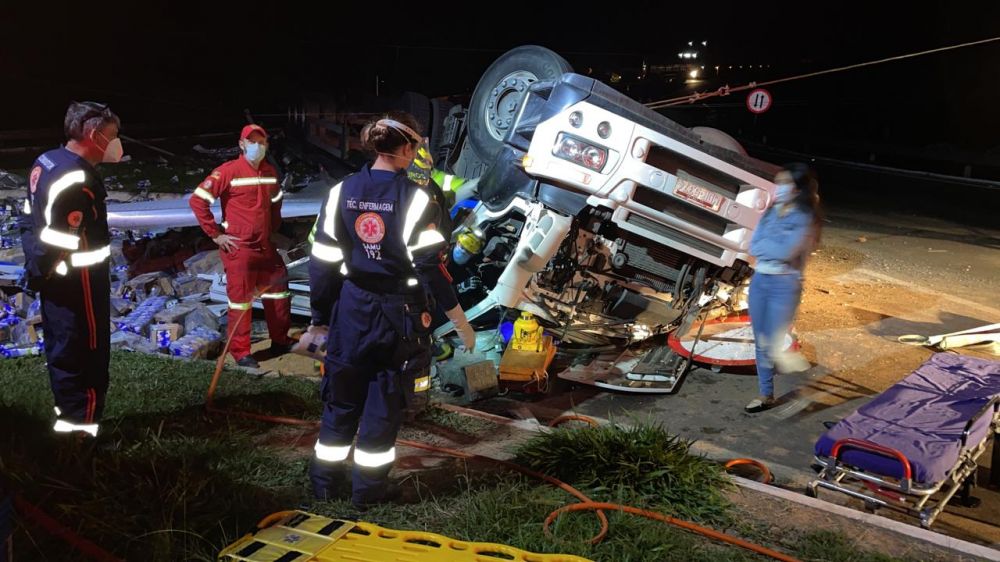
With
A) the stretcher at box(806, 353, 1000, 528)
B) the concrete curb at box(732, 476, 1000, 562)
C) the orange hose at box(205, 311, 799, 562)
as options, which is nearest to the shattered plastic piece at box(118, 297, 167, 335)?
the orange hose at box(205, 311, 799, 562)

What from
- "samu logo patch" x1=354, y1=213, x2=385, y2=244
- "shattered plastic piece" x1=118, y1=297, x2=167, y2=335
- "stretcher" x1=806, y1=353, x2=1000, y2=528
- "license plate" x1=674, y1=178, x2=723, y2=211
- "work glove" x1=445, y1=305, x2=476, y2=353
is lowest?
"shattered plastic piece" x1=118, y1=297, x2=167, y2=335

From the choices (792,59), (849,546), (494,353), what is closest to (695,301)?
(494,353)

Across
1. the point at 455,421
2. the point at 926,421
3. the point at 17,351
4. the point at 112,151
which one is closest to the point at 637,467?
the point at 455,421

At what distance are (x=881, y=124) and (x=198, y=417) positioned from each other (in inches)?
1123

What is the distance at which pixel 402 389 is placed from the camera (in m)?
3.31

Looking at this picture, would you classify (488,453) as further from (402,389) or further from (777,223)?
(777,223)

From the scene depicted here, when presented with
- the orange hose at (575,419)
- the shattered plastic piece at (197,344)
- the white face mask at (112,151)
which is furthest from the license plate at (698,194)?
the shattered plastic piece at (197,344)

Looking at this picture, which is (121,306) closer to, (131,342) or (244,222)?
(131,342)

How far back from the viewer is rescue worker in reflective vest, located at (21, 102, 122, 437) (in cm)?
353

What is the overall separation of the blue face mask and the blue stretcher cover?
1307mm

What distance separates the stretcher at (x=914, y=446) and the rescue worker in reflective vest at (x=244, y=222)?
158 inches

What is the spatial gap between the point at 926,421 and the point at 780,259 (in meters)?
1.41

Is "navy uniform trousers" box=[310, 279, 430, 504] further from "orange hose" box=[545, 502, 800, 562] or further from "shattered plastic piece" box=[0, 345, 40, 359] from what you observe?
"shattered plastic piece" box=[0, 345, 40, 359]

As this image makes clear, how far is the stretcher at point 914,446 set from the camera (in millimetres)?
3477
